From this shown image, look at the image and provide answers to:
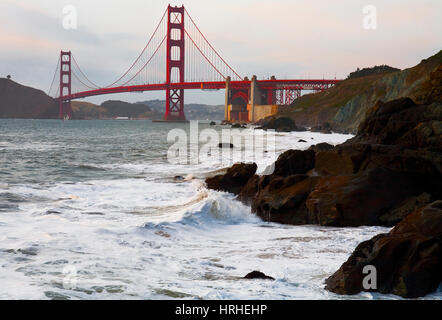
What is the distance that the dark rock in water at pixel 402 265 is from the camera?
518 centimetres

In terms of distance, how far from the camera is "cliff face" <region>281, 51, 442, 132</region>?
1704cm

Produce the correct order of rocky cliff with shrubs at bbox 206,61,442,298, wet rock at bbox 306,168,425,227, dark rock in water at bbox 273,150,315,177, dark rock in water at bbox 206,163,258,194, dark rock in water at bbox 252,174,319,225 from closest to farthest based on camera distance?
rocky cliff with shrubs at bbox 206,61,442,298 → wet rock at bbox 306,168,425,227 → dark rock in water at bbox 252,174,319,225 → dark rock in water at bbox 273,150,315,177 → dark rock in water at bbox 206,163,258,194

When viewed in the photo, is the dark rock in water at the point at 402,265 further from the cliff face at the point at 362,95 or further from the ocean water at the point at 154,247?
the cliff face at the point at 362,95

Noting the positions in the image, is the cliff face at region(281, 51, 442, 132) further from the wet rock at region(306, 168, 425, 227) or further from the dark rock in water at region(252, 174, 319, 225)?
the dark rock in water at region(252, 174, 319, 225)

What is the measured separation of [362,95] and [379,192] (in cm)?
4588

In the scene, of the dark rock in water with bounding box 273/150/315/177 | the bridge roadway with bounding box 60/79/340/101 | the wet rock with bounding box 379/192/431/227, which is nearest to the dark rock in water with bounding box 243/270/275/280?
the wet rock with bounding box 379/192/431/227

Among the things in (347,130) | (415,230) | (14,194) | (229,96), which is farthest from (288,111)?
(415,230)

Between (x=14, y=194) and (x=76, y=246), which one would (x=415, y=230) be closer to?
(x=76, y=246)

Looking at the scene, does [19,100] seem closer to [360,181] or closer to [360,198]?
[360,181]

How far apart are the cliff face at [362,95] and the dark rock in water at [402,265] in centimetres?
1007

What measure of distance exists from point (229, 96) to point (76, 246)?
306 feet

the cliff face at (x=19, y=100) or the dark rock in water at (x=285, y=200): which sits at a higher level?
the cliff face at (x=19, y=100)

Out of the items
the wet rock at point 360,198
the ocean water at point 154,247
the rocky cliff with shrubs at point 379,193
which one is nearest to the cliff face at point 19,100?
the ocean water at point 154,247

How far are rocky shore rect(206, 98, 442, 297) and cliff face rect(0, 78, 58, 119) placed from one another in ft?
458
